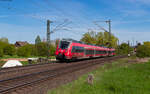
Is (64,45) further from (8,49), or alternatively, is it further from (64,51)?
(8,49)

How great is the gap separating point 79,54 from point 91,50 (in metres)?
6.70

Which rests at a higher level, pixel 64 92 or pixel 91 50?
pixel 91 50

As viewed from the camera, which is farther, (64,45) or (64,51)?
(64,45)

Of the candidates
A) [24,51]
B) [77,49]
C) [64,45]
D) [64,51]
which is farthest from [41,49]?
[64,51]

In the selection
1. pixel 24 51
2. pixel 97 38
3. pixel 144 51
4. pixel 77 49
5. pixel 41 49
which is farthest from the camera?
pixel 97 38

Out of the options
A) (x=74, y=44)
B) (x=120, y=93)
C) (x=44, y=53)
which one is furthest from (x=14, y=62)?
(x=44, y=53)

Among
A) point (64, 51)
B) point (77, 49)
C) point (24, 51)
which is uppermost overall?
point (77, 49)

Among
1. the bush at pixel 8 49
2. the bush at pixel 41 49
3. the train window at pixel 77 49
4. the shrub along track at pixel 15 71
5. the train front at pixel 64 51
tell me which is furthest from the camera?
the bush at pixel 8 49

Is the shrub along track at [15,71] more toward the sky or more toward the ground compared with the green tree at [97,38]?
more toward the ground

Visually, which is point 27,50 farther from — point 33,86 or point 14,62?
point 33,86

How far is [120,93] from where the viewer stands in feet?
23.7

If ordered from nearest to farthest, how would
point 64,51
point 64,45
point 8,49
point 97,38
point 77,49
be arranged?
point 64,51
point 64,45
point 77,49
point 8,49
point 97,38

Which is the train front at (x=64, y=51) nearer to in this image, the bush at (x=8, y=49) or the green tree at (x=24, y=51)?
the green tree at (x=24, y=51)

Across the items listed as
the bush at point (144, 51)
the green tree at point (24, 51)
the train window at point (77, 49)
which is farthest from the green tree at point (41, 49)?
the bush at point (144, 51)
